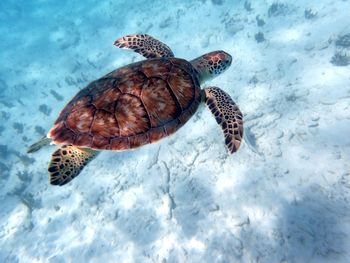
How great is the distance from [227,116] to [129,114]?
67.1 inches

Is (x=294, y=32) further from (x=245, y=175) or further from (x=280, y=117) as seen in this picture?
(x=245, y=175)

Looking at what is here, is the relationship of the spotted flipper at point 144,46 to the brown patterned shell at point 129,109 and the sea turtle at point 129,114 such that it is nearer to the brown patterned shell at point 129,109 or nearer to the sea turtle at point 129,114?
the sea turtle at point 129,114

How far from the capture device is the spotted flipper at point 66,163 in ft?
13.1

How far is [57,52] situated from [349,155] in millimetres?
17982

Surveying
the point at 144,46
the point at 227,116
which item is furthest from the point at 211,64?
the point at 144,46

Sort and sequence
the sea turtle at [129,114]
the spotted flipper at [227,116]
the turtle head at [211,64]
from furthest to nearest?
the turtle head at [211,64] → the spotted flipper at [227,116] → the sea turtle at [129,114]

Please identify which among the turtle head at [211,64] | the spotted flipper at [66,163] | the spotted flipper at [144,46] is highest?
the spotted flipper at [144,46]

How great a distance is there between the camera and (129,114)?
4.18 metres

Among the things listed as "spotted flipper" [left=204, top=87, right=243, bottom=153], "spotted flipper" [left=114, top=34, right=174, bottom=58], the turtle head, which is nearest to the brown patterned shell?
"spotted flipper" [left=204, top=87, right=243, bottom=153]

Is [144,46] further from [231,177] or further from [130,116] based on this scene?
[231,177]

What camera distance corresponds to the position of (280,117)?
7918 millimetres

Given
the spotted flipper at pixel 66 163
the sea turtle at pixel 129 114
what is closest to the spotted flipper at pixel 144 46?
the sea turtle at pixel 129 114

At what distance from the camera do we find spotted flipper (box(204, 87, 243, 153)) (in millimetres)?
4352

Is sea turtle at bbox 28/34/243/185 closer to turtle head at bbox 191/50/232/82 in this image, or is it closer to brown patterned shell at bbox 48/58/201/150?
brown patterned shell at bbox 48/58/201/150
